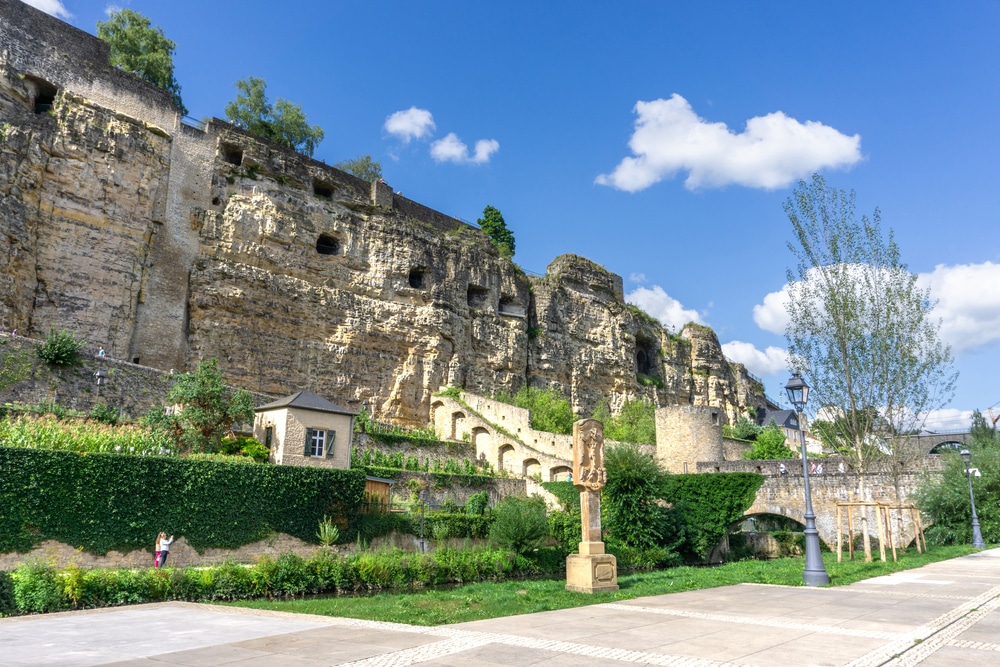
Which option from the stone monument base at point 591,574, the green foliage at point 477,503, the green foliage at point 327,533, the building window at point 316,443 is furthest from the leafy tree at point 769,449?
the stone monument base at point 591,574

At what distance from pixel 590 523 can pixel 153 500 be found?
402 inches

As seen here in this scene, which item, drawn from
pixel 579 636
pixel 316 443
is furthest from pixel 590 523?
pixel 316 443

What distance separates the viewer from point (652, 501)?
22.7 meters

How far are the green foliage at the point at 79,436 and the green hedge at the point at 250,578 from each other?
3.56 metres

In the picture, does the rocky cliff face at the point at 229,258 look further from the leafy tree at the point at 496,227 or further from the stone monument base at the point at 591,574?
the stone monument base at the point at 591,574

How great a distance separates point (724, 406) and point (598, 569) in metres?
44.3

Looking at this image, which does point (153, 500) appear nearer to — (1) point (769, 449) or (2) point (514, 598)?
(2) point (514, 598)

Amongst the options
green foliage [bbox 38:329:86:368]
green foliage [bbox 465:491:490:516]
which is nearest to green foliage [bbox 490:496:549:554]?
green foliage [bbox 465:491:490:516]

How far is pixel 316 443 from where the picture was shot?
21.2m

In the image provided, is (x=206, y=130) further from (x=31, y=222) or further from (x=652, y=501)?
(x=652, y=501)

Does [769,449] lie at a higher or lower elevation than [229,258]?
lower

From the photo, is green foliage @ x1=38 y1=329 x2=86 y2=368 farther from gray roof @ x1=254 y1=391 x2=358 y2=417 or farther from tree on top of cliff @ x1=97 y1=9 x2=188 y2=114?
tree on top of cliff @ x1=97 y1=9 x2=188 y2=114

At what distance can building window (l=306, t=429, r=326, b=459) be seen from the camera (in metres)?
21.1

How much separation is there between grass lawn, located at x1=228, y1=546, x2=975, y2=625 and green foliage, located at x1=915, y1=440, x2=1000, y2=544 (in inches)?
366
